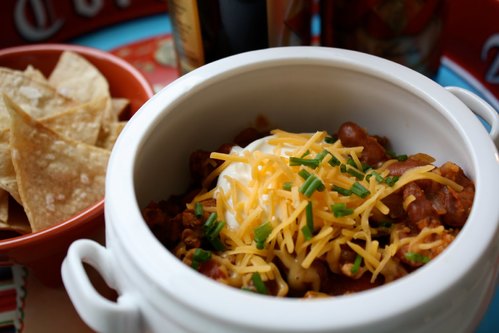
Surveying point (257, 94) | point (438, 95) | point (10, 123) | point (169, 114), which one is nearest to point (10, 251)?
point (10, 123)

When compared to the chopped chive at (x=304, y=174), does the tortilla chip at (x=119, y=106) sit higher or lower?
lower

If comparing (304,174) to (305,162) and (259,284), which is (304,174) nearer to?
(305,162)

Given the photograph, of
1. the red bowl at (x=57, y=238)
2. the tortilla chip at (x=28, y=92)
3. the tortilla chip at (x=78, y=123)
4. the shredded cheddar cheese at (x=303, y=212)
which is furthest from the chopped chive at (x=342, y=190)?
the tortilla chip at (x=28, y=92)

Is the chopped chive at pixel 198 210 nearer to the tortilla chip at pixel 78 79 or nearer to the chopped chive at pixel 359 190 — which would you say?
the chopped chive at pixel 359 190

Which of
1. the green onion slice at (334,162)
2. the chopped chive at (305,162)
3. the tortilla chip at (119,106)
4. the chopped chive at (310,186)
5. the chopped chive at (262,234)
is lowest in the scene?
the tortilla chip at (119,106)

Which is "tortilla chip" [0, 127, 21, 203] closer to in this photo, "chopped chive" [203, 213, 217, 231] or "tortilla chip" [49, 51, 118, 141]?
"tortilla chip" [49, 51, 118, 141]
